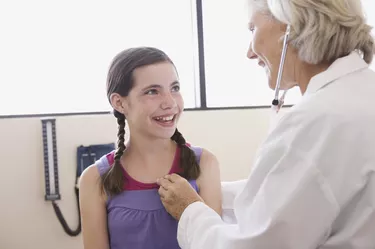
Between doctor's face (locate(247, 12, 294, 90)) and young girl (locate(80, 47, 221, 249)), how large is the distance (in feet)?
1.38

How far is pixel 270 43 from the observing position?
1.03 metres

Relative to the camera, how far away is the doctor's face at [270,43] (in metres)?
1.01

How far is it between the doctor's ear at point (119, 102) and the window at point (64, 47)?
3.51 feet

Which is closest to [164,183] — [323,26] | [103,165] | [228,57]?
[103,165]

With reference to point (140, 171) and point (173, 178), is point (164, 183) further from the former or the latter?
point (140, 171)

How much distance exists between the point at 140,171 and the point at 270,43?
0.66 meters

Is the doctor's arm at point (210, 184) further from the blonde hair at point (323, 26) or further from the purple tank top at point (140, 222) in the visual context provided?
the blonde hair at point (323, 26)

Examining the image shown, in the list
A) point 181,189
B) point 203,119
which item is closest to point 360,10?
point 181,189

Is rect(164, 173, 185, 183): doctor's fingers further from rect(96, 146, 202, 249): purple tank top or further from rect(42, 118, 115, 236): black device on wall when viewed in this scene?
rect(42, 118, 115, 236): black device on wall

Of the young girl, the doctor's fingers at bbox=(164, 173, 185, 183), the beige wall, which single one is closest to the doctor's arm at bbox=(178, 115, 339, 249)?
the doctor's fingers at bbox=(164, 173, 185, 183)

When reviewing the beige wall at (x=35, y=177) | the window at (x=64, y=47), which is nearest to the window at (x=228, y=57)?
the window at (x=64, y=47)

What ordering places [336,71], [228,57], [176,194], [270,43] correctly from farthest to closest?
[228,57] < [176,194] < [270,43] < [336,71]

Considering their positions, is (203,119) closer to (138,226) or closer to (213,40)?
(213,40)

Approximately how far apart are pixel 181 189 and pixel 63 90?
1478 mm
